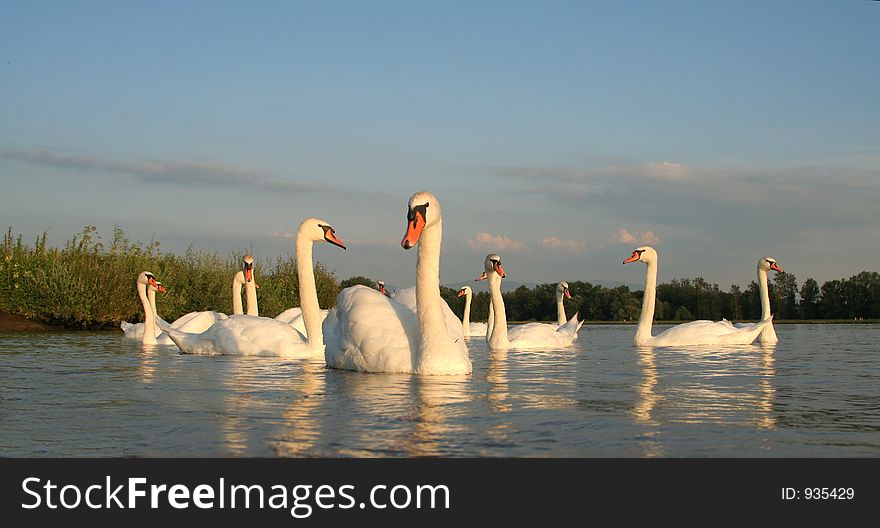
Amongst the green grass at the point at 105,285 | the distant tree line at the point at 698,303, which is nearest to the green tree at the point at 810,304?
the distant tree line at the point at 698,303

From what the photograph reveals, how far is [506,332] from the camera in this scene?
18.1m

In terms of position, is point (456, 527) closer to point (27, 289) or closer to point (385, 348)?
point (385, 348)

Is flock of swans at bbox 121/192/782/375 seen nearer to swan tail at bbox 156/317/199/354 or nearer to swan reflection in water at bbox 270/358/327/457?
swan tail at bbox 156/317/199/354

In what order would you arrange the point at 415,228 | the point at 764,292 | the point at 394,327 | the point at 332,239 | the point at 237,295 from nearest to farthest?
the point at 415,228 < the point at 394,327 < the point at 332,239 < the point at 237,295 < the point at 764,292

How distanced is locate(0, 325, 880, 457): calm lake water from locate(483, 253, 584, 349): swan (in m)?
4.30

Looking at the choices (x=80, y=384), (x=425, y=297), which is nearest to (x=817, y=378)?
(x=425, y=297)

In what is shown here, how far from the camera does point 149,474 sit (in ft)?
16.8

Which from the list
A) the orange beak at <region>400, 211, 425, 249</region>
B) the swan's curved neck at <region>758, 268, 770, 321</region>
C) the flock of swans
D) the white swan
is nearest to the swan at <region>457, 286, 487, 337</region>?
the flock of swans

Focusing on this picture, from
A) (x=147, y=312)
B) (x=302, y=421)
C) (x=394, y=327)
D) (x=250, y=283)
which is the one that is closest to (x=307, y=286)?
(x=394, y=327)

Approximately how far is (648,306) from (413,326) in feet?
33.7

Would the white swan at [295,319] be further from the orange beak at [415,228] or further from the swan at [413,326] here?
the orange beak at [415,228]

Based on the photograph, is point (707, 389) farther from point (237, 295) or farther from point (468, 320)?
point (468, 320)

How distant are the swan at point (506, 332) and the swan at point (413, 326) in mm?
6414

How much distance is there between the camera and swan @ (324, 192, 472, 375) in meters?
10.4
